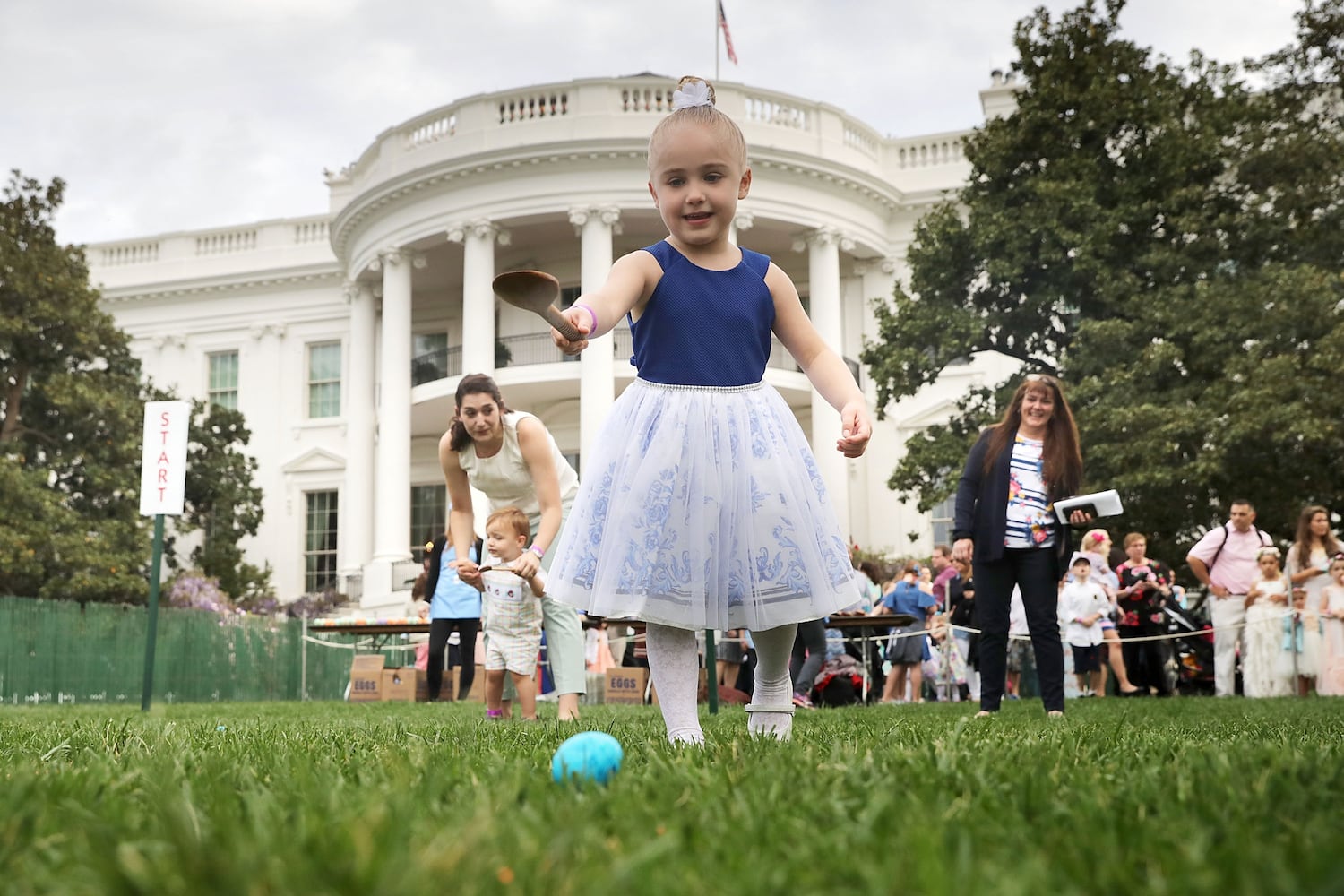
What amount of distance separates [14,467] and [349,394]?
33.1 feet

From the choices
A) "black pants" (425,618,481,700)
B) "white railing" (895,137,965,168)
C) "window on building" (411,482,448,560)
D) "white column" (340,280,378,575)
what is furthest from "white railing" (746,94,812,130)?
"black pants" (425,618,481,700)

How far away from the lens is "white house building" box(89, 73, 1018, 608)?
27.7 m

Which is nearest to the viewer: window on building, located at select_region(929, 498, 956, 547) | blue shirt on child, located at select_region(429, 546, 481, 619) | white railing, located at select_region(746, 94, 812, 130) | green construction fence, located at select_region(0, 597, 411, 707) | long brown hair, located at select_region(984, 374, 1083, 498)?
long brown hair, located at select_region(984, 374, 1083, 498)

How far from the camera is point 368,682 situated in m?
13.9

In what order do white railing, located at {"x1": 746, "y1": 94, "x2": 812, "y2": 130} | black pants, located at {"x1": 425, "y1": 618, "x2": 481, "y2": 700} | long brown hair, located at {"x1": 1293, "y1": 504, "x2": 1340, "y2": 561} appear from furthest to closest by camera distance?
1. white railing, located at {"x1": 746, "y1": 94, "x2": 812, "y2": 130}
2. long brown hair, located at {"x1": 1293, "y1": 504, "x2": 1340, "y2": 561}
3. black pants, located at {"x1": 425, "y1": 618, "x2": 481, "y2": 700}

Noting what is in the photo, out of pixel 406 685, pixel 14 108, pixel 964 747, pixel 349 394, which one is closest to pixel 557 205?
pixel 349 394

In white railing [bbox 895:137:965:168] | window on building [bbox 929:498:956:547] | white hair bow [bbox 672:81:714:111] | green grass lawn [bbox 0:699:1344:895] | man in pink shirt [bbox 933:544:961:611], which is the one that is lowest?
green grass lawn [bbox 0:699:1344:895]

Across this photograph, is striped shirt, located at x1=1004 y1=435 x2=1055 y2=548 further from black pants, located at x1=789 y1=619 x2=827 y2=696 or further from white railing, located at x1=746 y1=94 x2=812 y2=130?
white railing, located at x1=746 y1=94 x2=812 y2=130

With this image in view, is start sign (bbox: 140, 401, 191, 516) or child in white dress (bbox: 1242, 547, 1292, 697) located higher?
start sign (bbox: 140, 401, 191, 516)

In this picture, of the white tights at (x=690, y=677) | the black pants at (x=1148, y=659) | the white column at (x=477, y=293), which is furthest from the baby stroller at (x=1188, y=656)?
Answer: the white column at (x=477, y=293)

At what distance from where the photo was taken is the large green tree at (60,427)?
22.8 m

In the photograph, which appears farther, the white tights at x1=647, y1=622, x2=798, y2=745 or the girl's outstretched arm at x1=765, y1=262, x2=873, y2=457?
the girl's outstretched arm at x1=765, y1=262, x2=873, y2=457

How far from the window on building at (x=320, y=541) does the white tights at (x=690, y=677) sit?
29645 millimetres

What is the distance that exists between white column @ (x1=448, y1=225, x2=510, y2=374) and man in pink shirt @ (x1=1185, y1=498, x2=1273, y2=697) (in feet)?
59.4
